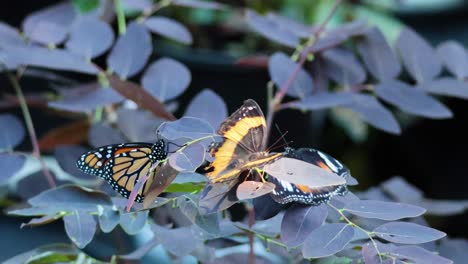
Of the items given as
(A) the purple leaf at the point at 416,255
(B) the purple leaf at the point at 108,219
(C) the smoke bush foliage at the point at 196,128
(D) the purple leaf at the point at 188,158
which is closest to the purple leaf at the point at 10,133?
(C) the smoke bush foliage at the point at 196,128

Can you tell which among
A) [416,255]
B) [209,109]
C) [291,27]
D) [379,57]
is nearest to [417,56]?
[379,57]

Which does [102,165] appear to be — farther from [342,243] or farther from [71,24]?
[71,24]

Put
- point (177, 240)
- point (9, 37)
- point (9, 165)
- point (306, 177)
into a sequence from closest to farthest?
point (306, 177) → point (177, 240) → point (9, 165) → point (9, 37)

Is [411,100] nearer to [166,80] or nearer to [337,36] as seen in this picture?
[337,36]

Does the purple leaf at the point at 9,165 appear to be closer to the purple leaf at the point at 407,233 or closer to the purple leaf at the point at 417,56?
the purple leaf at the point at 407,233

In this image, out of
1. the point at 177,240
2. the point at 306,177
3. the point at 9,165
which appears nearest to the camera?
the point at 306,177

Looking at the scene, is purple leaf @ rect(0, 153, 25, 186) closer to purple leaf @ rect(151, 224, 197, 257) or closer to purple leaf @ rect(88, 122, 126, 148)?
purple leaf @ rect(88, 122, 126, 148)

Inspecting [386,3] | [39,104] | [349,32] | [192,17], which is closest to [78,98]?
[39,104]

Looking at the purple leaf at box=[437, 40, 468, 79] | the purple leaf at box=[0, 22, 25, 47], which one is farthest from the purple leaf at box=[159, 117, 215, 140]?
the purple leaf at box=[437, 40, 468, 79]

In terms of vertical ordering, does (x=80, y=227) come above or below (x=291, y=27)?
below
